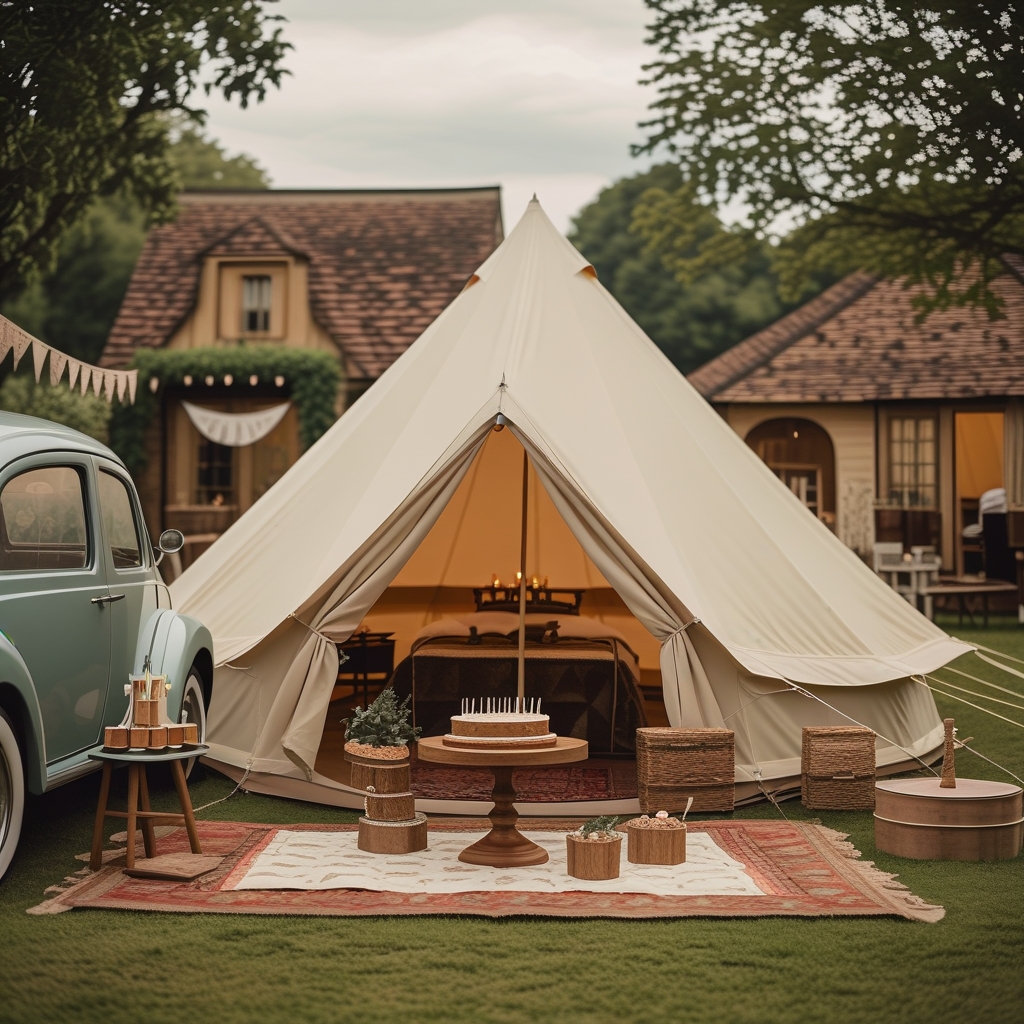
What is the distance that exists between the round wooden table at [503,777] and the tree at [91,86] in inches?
318

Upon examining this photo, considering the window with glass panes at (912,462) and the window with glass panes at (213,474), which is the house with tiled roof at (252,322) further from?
the window with glass panes at (912,462)

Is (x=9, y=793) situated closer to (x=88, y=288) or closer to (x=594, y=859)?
(x=594, y=859)

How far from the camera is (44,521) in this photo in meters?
5.32

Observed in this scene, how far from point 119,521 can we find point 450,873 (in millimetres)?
2274

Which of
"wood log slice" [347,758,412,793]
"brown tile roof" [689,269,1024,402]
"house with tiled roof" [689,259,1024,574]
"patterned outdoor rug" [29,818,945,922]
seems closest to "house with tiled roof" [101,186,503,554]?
"brown tile roof" [689,269,1024,402]

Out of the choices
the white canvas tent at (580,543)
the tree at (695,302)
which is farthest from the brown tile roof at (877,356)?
the tree at (695,302)

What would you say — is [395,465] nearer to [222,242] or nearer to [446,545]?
[446,545]

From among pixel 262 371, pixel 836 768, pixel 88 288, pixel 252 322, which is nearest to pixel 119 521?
pixel 836 768

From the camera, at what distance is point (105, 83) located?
12.4 metres

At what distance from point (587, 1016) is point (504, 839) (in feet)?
5.68

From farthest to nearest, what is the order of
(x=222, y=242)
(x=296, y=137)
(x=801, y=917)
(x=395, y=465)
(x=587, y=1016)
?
(x=296, y=137), (x=222, y=242), (x=395, y=465), (x=801, y=917), (x=587, y=1016)

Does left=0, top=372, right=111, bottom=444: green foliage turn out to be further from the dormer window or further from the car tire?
the car tire

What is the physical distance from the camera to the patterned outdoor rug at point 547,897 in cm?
463

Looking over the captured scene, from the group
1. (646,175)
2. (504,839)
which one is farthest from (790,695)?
(646,175)
